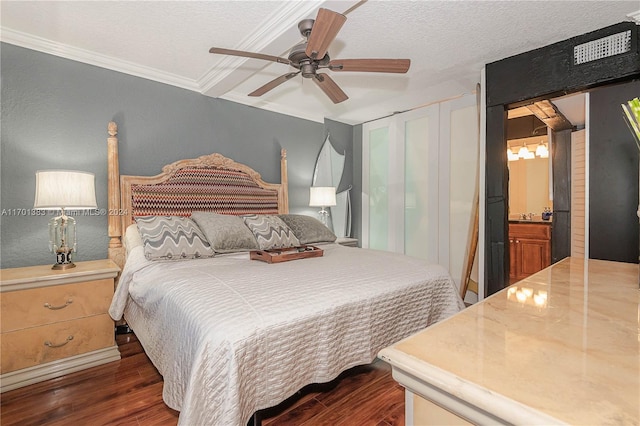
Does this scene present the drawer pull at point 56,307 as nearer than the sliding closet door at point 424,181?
Yes

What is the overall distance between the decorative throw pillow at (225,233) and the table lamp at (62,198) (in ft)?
2.67

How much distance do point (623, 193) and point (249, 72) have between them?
345 centimetres

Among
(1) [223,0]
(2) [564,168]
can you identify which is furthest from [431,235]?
(1) [223,0]

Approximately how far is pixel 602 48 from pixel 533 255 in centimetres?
315

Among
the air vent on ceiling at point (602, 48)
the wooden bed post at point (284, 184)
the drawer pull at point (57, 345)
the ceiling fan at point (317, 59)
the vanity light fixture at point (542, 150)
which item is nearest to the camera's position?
the ceiling fan at point (317, 59)

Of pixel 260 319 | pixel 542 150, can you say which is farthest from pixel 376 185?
pixel 260 319

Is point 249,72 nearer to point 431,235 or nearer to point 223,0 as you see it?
point 223,0

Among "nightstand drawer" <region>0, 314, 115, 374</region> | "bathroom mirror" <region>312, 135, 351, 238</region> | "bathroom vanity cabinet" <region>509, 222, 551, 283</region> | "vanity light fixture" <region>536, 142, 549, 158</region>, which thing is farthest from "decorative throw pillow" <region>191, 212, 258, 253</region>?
"vanity light fixture" <region>536, 142, 549, 158</region>

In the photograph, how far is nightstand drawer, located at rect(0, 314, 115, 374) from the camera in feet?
6.31

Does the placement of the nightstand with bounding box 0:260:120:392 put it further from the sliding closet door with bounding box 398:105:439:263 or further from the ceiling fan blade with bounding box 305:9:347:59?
the sliding closet door with bounding box 398:105:439:263

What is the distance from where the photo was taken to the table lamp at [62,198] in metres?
2.13

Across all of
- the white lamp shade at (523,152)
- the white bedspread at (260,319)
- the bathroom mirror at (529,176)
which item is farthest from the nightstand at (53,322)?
the white lamp shade at (523,152)

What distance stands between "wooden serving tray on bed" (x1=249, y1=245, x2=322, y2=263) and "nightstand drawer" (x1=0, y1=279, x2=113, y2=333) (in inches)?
43.4

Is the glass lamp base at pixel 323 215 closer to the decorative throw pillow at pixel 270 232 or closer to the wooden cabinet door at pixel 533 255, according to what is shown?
the decorative throw pillow at pixel 270 232
